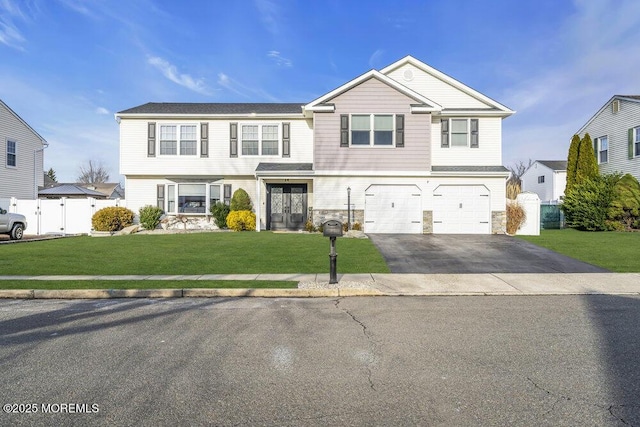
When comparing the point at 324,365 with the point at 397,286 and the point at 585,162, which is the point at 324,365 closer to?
the point at 397,286

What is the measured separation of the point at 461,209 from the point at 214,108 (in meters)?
14.2

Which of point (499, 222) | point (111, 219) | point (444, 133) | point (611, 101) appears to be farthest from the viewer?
point (611, 101)

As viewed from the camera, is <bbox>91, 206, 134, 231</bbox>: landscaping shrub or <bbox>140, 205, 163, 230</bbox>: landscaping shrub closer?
<bbox>91, 206, 134, 231</bbox>: landscaping shrub

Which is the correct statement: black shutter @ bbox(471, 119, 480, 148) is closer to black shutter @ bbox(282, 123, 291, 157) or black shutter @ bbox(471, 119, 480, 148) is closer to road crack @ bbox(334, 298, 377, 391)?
black shutter @ bbox(282, 123, 291, 157)

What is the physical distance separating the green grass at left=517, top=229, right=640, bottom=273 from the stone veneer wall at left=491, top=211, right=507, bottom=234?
1696mm

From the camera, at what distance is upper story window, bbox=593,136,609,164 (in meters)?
25.6

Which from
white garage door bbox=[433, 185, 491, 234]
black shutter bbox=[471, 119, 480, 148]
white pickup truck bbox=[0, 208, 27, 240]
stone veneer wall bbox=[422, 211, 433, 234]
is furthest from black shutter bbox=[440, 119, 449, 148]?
white pickup truck bbox=[0, 208, 27, 240]

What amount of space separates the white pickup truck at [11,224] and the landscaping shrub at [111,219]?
117 inches

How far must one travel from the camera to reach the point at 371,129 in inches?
735

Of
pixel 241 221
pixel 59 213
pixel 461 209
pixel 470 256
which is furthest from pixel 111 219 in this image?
pixel 461 209

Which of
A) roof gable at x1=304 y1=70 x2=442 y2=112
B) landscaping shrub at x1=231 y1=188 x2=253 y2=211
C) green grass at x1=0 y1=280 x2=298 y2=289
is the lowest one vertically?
green grass at x1=0 y1=280 x2=298 y2=289

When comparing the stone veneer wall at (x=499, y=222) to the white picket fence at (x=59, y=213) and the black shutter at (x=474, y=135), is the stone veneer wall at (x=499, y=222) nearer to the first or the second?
the black shutter at (x=474, y=135)

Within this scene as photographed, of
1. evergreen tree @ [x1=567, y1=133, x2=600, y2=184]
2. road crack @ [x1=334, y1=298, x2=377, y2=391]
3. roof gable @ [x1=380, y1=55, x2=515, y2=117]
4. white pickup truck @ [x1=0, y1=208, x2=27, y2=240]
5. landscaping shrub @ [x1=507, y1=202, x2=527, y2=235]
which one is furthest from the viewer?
evergreen tree @ [x1=567, y1=133, x2=600, y2=184]

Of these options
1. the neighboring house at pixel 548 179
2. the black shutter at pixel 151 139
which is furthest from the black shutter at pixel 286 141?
the neighboring house at pixel 548 179
